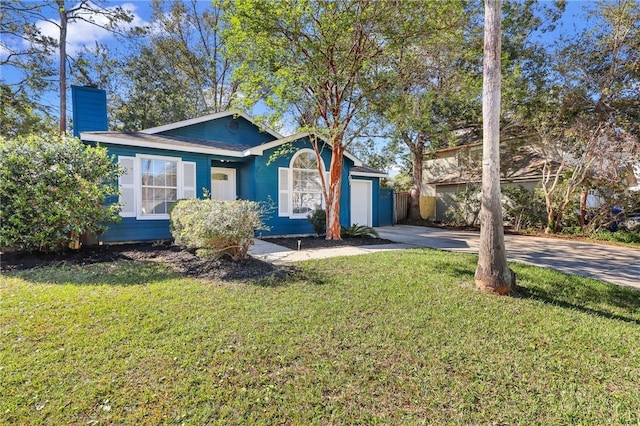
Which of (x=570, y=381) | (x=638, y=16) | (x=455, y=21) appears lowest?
(x=570, y=381)

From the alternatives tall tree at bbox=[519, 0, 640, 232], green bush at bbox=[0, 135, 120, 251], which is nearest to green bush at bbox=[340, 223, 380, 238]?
green bush at bbox=[0, 135, 120, 251]

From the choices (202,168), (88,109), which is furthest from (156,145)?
(88,109)

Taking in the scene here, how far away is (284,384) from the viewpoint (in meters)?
2.55

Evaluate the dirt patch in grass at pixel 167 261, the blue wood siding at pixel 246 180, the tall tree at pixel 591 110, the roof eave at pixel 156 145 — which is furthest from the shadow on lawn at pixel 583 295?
the roof eave at pixel 156 145

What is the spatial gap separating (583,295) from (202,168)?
10215 mm

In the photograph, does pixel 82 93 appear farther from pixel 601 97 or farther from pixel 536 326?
pixel 601 97

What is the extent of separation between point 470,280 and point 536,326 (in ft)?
5.62

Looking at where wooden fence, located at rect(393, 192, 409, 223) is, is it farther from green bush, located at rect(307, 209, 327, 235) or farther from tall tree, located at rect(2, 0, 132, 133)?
tall tree, located at rect(2, 0, 132, 133)

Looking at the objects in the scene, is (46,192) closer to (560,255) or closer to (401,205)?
(560,255)

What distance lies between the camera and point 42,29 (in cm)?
1496

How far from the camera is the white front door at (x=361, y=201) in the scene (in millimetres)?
14852

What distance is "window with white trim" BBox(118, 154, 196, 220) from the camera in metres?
8.93

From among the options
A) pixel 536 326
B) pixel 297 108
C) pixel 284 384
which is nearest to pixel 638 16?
pixel 297 108

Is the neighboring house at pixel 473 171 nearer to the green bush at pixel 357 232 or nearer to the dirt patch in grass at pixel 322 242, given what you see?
the green bush at pixel 357 232
